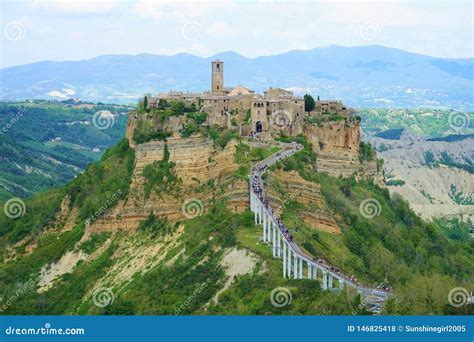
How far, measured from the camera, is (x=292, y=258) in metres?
43.5

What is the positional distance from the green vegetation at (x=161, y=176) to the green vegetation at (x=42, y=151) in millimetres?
53984

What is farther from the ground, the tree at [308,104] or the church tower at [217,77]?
the church tower at [217,77]

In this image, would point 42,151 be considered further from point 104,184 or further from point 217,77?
point 104,184

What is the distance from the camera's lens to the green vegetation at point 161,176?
5706 cm

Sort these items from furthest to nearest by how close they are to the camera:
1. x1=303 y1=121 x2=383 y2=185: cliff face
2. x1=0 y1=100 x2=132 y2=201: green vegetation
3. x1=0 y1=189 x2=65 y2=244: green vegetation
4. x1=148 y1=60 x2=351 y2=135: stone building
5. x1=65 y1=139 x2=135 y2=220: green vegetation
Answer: x1=0 y1=100 x2=132 y2=201: green vegetation
x1=0 y1=189 x2=65 y2=244: green vegetation
x1=303 y1=121 x2=383 y2=185: cliff face
x1=148 y1=60 x2=351 y2=135: stone building
x1=65 y1=139 x2=135 y2=220: green vegetation

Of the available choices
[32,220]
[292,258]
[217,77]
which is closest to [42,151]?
[32,220]

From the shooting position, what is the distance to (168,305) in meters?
44.8

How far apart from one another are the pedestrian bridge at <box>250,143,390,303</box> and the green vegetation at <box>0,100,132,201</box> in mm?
64629

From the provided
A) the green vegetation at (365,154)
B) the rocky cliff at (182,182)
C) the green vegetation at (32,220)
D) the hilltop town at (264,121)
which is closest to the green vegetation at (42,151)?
the green vegetation at (32,220)

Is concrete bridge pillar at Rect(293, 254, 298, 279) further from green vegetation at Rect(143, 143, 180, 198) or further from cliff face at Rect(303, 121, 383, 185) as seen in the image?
cliff face at Rect(303, 121, 383, 185)

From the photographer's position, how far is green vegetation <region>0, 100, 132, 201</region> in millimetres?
132500

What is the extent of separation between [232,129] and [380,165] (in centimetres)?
1569

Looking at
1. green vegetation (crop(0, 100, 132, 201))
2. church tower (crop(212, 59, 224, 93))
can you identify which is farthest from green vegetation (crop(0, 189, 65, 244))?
green vegetation (crop(0, 100, 132, 201))

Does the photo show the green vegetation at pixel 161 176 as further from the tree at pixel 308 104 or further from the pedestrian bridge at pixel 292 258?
the tree at pixel 308 104
